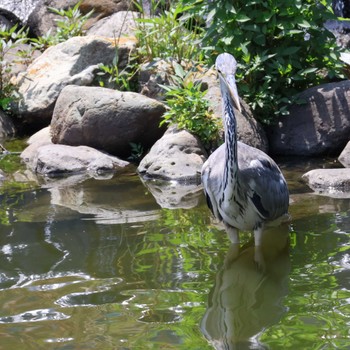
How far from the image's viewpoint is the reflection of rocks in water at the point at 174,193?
242 inches

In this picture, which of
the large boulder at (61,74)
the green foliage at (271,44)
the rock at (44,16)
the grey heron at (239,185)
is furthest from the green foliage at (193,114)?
the rock at (44,16)

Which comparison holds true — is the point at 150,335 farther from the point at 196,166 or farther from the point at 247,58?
the point at 247,58

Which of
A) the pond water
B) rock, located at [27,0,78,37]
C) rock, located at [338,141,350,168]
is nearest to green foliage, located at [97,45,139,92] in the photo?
the pond water

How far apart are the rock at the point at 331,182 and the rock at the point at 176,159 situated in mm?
1162

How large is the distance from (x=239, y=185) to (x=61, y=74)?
5.10 meters

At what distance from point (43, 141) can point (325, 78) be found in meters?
3.37

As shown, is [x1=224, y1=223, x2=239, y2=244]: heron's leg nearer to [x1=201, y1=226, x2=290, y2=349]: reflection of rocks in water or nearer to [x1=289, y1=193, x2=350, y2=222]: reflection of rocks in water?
[x1=201, y1=226, x2=290, y2=349]: reflection of rocks in water

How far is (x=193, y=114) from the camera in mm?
7484

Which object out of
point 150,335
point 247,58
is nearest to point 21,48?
point 247,58

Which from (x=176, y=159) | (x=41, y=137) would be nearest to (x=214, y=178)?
(x=176, y=159)

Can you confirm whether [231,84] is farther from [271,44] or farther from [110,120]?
[110,120]

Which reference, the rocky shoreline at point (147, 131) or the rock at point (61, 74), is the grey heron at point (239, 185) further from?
the rock at point (61, 74)

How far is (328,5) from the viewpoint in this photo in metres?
7.39

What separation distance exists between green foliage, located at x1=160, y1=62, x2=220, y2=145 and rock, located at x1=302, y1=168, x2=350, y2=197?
1.41 m
